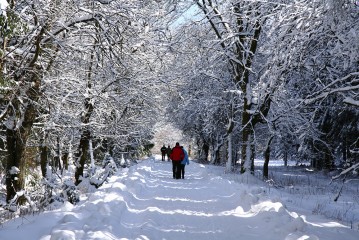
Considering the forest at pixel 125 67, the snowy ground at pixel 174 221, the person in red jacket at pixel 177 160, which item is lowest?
the snowy ground at pixel 174 221

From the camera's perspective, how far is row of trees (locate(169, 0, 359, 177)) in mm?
6719

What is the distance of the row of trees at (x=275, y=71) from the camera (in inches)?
265

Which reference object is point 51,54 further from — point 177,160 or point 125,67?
point 177,160

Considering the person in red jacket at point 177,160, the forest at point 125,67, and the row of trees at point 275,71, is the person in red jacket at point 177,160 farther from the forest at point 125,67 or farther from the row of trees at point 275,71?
the forest at point 125,67

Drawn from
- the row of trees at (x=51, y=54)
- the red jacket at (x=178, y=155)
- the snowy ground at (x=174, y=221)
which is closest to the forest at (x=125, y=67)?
the row of trees at (x=51, y=54)

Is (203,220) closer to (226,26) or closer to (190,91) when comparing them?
(226,26)

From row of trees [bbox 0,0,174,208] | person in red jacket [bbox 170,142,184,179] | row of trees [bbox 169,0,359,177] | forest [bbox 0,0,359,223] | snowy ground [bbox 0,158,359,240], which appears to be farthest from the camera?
person in red jacket [bbox 170,142,184,179]

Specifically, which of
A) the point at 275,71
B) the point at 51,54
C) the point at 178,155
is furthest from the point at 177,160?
the point at 275,71

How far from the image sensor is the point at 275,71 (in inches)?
334

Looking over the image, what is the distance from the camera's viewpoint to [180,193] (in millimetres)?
11578

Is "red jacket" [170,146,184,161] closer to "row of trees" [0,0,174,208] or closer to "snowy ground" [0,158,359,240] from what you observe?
"row of trees" [0,0,174,208]

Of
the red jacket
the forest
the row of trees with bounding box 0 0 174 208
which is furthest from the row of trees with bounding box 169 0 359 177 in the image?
the row of trees with bounding box 0 0 174 208

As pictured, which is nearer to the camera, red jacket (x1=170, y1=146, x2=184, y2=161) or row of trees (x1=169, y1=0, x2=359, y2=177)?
row of trees (x1=169, y1=0, x2=359, y2=177)

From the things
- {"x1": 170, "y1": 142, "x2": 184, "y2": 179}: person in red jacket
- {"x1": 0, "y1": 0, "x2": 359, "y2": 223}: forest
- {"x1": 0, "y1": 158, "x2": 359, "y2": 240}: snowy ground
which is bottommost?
{"x1": 0, "y1": 158, "x2": 359, "y2": 240}: snowy ground
